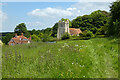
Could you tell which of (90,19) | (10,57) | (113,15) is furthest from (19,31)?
(10,57)

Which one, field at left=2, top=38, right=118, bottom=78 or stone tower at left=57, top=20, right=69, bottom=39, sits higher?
stone tower at left=57, top=20, right=69, bottom=39

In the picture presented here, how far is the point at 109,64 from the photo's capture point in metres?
9.15

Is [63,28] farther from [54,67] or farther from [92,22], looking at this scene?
[54,67]

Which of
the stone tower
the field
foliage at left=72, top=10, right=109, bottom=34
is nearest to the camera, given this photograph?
the field

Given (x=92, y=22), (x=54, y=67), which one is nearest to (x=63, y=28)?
(x=92, y=22)

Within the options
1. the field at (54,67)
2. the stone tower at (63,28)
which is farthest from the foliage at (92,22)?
the field at (54,67)

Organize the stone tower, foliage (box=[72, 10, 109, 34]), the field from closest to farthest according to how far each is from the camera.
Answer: the field
the stone tower
foliage (box=[72, 10, 109, 34])

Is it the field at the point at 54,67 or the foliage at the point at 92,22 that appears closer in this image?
the field at the point at 54,67

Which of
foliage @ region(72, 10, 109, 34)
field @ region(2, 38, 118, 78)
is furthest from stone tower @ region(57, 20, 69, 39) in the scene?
field @ region(2, 38, 118, 78)

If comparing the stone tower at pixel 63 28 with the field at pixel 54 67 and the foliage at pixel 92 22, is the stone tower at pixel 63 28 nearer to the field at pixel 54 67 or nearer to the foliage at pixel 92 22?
the foliage at pixel 92 22

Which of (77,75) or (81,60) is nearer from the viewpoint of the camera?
(77,75)

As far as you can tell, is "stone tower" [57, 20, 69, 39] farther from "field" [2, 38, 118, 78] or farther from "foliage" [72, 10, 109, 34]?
"field" [2, 38, 118, 78]

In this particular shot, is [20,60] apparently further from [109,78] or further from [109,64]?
[109,64]

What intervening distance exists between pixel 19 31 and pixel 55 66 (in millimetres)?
65332
